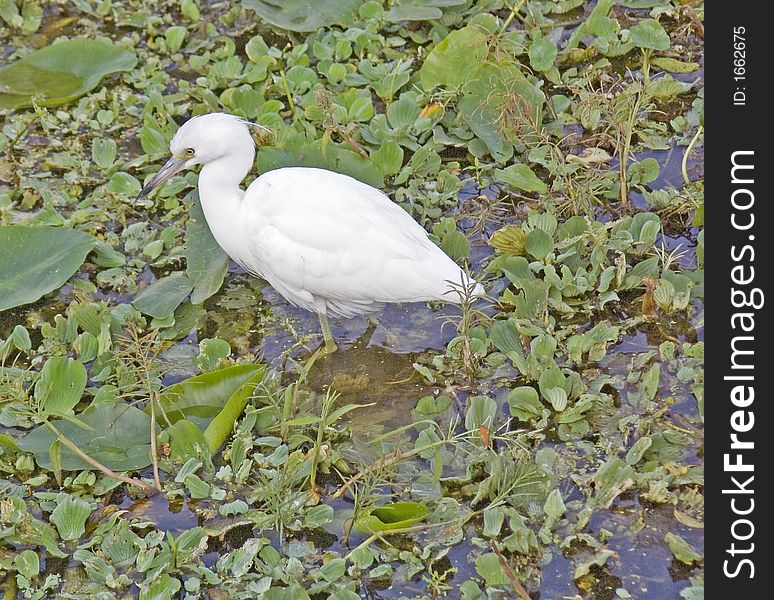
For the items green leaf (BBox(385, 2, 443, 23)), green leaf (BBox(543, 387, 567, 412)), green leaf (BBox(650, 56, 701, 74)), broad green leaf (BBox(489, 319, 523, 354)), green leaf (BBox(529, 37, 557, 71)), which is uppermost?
green leaf (BBox(385, 2, 443, 23))

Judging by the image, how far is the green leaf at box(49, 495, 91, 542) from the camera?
324 cm

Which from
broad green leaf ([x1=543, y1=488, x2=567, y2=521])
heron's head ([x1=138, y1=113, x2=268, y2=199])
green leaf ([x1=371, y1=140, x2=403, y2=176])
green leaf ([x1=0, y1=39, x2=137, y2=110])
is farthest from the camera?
green leaf ([x1=0, y1=39, x2=137, y2=110])

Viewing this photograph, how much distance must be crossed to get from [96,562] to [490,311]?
1679mm

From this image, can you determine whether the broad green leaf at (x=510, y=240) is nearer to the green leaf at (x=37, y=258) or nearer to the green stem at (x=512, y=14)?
the green stem at (x=512, y=14)

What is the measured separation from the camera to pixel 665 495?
3.13 meters

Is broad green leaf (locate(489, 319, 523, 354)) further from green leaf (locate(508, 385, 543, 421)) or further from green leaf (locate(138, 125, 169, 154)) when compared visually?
green leaf (locate(138, 125, 169, 154))

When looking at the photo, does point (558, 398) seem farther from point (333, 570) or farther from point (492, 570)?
point (333, 570)

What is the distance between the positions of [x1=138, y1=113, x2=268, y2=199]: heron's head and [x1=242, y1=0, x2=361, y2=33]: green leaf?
1.35 m

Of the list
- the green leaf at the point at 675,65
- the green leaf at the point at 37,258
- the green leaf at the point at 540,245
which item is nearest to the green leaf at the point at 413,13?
the green leaf at the point at 675,65

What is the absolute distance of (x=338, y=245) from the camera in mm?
3689

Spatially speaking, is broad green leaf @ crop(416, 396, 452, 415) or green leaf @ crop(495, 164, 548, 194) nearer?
broad green leaf @ crop(416, 396, 452, 415)

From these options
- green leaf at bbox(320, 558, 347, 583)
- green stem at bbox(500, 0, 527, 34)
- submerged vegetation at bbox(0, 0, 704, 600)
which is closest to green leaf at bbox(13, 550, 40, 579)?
submerged vegetation at bbox(0, 0, 704, 600)

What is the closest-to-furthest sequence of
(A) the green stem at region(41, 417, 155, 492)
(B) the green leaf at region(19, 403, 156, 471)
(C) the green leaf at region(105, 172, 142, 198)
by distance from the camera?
(A) the green stem at region(41, 417, 155, 492), (B) the green leaf at region(19, 403, 156, 471), (C) the green leaf at region(105, 172, 142, 198)
